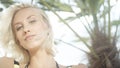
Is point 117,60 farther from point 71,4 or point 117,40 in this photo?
point 71,4

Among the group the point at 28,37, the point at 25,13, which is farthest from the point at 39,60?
the point at 25,13

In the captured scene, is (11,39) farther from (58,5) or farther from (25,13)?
(58,5)

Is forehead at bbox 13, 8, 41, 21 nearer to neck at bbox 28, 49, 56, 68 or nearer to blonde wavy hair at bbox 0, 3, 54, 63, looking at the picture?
blonde wavy hair at bbox 0, 3, 54, 63

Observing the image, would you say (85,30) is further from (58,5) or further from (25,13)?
(25,13)

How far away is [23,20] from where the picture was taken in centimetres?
121

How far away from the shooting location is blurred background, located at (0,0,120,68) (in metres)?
1.25

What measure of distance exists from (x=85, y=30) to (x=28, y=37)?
259 millimetres

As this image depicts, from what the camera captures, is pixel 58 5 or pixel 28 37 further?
pixel 58 5

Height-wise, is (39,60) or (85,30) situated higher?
(85,30)

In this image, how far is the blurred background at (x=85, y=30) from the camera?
4.09 ft

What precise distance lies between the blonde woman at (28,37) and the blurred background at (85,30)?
41mm

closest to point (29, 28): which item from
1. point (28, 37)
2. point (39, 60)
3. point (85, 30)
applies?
point (28, 37)

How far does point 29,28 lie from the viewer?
1.21 metres

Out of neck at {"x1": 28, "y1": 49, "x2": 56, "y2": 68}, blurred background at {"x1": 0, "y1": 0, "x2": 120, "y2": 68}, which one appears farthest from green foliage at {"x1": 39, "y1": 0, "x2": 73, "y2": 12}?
neck at {"x1": 28, "y1": 49, "x2": 56, "y2": 68}
